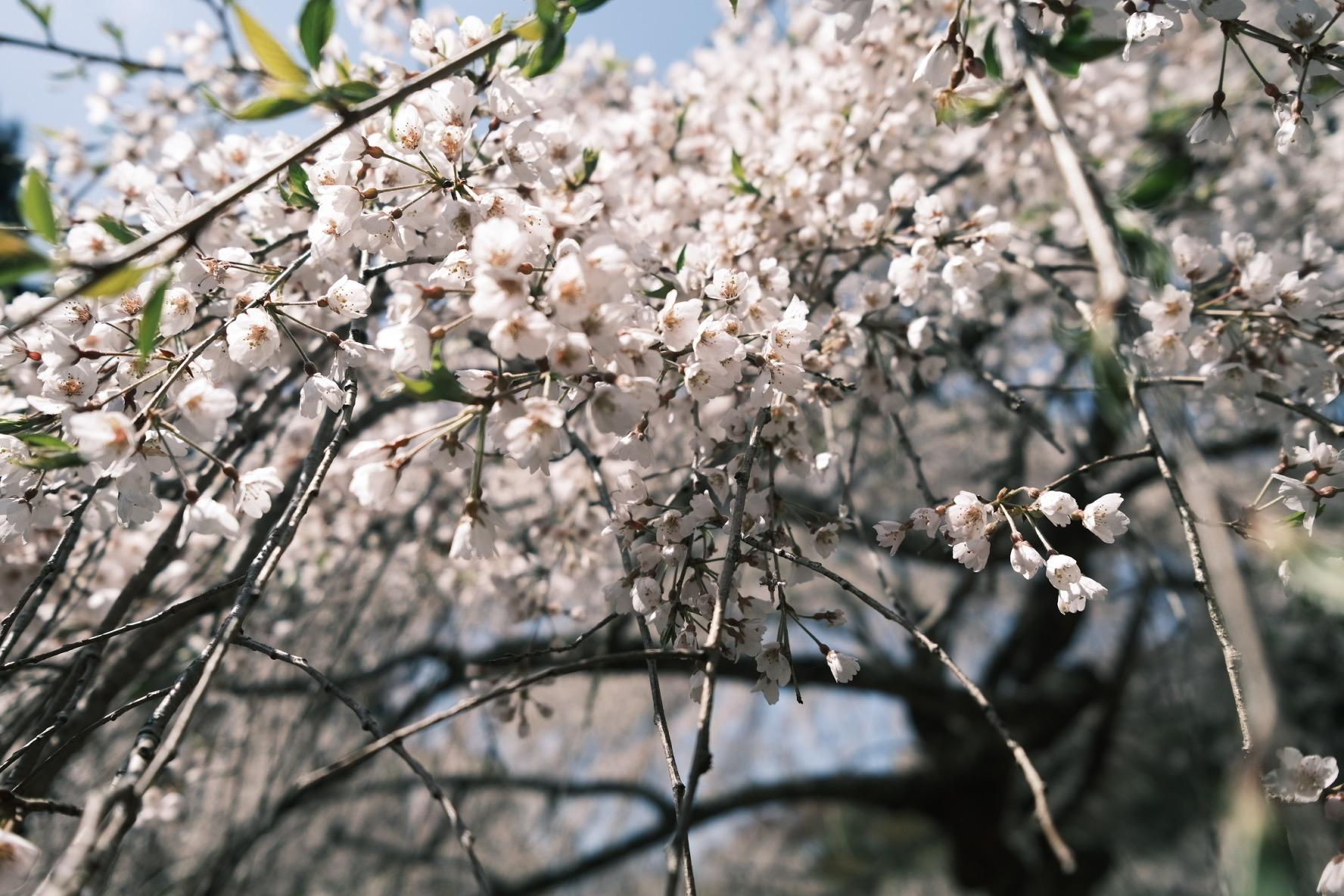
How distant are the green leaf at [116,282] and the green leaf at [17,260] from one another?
3cm

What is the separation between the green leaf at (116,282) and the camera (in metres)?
0.53

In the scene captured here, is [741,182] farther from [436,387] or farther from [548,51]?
[436,387]

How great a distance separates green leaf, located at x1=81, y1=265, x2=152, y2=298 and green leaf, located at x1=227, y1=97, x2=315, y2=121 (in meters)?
0.18

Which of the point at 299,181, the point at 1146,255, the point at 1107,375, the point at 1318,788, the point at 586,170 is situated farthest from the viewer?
the point at 586,170

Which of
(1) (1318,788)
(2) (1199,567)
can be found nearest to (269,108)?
(2) (1199,567)

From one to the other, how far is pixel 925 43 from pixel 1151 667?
360 centimetres

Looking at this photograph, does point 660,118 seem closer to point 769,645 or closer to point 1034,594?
point 769,645

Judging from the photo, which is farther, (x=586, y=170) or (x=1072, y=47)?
(x=586, y=170)

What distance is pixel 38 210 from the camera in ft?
1.96

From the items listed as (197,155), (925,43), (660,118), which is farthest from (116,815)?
(925,43)

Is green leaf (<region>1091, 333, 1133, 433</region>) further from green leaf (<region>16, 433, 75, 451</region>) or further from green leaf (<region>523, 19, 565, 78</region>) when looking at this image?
green leaf (<region>16, 433, 75, 451</region>)

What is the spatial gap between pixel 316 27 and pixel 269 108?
85mm

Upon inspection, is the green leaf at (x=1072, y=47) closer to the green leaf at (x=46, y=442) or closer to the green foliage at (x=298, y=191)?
the green foliage at (x=298, y=191)

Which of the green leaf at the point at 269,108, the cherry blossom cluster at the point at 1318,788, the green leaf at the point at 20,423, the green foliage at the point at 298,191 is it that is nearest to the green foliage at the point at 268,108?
the green leaf at the point at 269,108
